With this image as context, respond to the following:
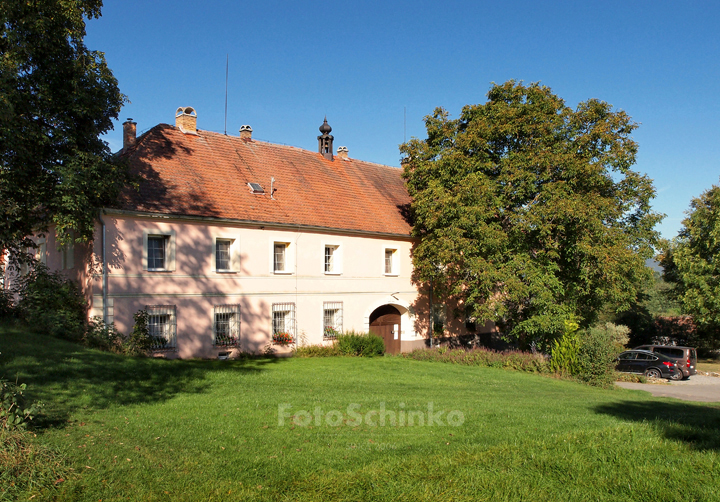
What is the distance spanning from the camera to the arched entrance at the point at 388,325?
26.9 m

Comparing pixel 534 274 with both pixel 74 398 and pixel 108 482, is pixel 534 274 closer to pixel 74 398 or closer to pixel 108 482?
pixel 74 398

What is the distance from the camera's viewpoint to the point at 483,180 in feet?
74.5

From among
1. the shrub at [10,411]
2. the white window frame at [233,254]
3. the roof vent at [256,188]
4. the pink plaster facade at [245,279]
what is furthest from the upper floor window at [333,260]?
the shrub at [10,411]

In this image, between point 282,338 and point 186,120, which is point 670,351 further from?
point 186,120

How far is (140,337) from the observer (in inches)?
720

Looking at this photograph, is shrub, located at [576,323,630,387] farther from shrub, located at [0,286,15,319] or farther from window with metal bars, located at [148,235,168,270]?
shrub, located at [0,286,15,319]

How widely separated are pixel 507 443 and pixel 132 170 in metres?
18.1

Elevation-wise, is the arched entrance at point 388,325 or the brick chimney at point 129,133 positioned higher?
the brick chimney at point 129,133

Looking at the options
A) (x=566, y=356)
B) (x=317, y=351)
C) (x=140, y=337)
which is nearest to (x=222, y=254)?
(x=140, y=337)

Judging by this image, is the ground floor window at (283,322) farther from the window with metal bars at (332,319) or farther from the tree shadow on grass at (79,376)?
the tree shadow on grass at (79,376)

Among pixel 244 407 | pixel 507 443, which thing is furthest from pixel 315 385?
pixel 507 443

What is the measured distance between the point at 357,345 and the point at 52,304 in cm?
1187

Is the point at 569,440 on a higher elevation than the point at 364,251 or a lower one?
lower

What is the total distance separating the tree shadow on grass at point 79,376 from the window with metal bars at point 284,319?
730cm
